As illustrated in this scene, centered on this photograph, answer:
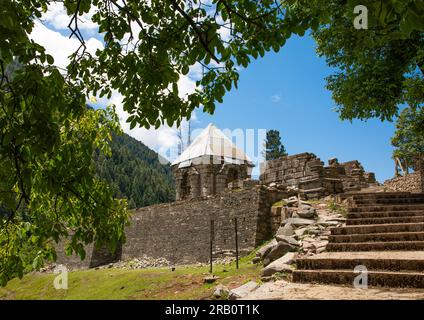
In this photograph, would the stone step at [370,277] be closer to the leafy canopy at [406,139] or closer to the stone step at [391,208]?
the stone step at [391,208]

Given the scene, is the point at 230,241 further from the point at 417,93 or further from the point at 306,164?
the point at 417,93

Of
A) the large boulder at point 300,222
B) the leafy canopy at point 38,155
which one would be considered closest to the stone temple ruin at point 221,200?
the large boulder at point 300,222

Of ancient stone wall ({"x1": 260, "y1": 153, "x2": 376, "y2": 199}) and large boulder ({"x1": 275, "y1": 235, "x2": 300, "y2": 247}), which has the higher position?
ancient stone wall ({"x1": 260, "y1": 153, "x2": 376, "y2": 199})

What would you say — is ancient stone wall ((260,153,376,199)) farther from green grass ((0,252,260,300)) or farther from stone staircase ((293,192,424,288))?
stone staircase ((293,192,424,288))

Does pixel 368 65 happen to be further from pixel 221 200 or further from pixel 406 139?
pixel 406 139

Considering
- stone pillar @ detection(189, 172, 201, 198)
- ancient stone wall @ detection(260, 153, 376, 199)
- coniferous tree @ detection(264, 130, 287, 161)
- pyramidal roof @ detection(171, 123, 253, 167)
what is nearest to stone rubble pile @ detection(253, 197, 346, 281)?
ancient stone wall @ detection(260, 153, 376, 199)

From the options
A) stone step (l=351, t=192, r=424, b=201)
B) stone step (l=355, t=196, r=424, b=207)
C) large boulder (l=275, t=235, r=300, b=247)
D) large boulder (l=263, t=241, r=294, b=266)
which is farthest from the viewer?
stone step (l=351, t=192, r=424, b=201)

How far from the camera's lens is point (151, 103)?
4727 millimetres

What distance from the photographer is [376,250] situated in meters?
8.66

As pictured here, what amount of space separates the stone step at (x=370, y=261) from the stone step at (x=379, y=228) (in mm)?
1370

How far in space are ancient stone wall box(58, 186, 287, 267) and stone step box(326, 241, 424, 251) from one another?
8784 mm

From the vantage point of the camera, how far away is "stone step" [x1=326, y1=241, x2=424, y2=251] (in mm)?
8391

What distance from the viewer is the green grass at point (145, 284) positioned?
11.4m

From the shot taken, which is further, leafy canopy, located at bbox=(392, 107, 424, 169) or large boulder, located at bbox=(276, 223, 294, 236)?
leafy canopy, located at bbox=(392, 107, 424, 169)
